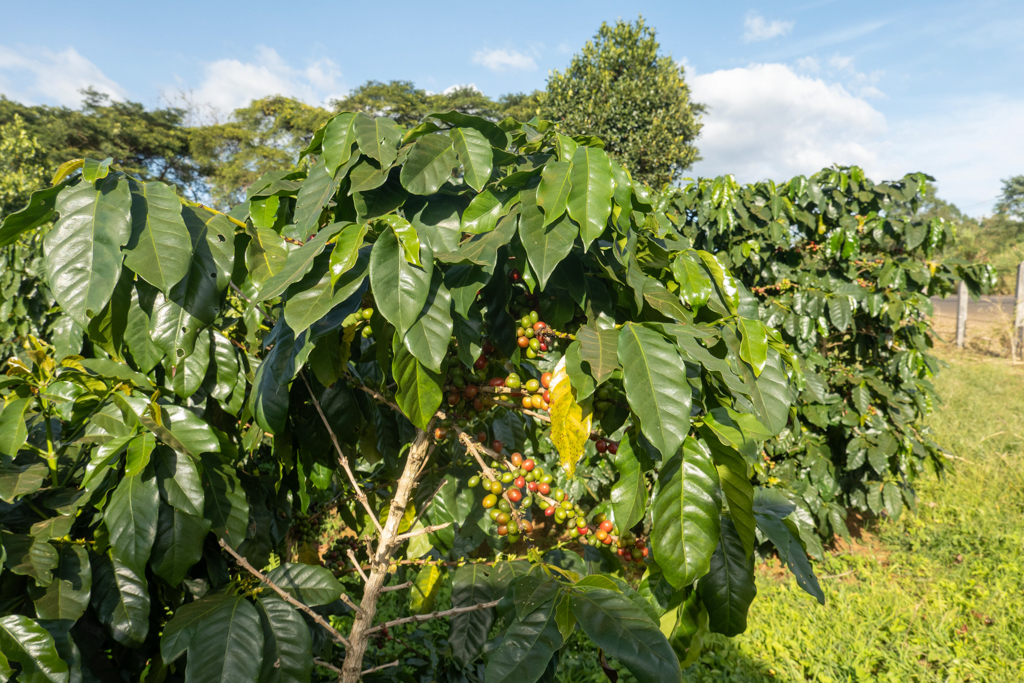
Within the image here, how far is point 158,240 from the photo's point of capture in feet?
2.60

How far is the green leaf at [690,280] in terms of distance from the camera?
3.19 ft

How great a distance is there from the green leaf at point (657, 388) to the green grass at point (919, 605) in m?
2.29

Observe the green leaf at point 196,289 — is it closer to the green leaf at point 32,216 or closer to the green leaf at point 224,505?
the green leaf at point 32,216

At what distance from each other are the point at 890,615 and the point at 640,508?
299 centimetres

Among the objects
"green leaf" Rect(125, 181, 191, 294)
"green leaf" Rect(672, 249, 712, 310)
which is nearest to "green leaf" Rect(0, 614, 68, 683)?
"green leaf" Rect(125, 181, 191, 294)

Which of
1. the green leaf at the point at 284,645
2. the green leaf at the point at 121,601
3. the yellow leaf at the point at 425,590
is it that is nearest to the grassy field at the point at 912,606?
the yellow leaf at the point at 425,590

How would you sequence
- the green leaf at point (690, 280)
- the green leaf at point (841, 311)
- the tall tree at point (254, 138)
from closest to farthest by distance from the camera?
the green leaf at point (690, 280), the green leaf at point (841, 311), the tall tree at point (254, 138)

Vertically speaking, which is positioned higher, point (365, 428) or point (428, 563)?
point (365, 428)

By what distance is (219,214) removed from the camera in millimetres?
954

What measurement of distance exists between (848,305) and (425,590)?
324cm

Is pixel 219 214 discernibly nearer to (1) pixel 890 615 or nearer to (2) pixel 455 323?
(2) pixel 455 323

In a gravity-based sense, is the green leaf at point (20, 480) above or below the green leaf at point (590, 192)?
below

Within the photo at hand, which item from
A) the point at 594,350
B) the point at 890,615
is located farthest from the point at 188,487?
the point at 890,615

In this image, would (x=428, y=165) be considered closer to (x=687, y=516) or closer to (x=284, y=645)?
(x=687, y=516)
